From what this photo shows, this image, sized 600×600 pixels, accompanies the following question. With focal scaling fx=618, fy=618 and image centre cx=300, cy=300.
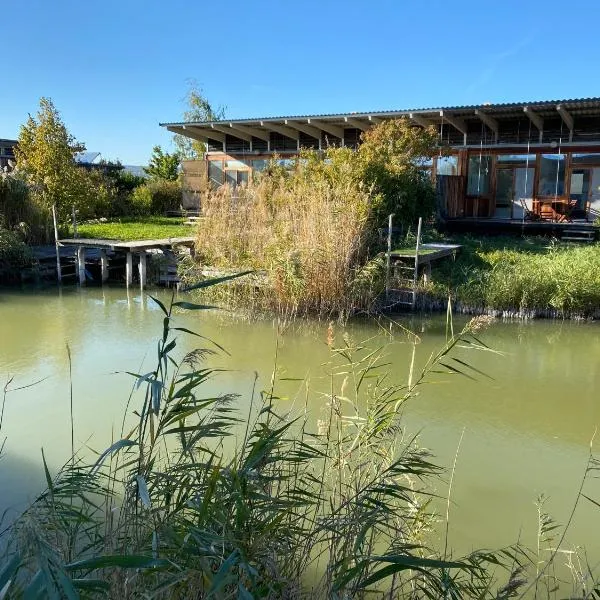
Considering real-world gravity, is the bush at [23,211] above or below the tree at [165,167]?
below

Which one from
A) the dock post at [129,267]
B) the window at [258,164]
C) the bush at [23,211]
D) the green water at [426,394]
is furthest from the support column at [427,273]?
the window at [258,164]

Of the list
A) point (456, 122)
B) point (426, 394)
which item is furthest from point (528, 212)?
point (426, 394)

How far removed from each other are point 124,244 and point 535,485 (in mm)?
9245

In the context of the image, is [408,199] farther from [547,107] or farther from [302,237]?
[547,107]

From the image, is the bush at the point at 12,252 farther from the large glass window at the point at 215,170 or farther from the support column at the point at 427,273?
the large glass window at the point at 215,170

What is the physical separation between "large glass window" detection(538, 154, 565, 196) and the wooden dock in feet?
29.7

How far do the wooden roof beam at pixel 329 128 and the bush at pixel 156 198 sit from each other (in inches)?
285

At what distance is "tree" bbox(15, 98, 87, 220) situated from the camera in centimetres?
1513

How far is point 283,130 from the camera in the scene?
702 inches

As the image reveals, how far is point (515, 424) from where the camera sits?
532 cm

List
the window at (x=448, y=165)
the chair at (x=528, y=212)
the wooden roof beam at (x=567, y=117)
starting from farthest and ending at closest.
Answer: the window at (x=448, y=165), the chair at (x=528, y=212), the wooden roof beam at (x=567, y=117)

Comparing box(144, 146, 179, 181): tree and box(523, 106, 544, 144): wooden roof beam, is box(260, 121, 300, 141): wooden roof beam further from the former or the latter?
box(144, 146, 179, 181): tree

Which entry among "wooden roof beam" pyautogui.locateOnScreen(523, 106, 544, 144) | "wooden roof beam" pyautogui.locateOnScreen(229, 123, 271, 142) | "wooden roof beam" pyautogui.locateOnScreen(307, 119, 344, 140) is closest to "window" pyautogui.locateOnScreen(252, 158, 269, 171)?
"wooden roof beam" pyautogui.locateOnScreen(229, 123, 271, 142)

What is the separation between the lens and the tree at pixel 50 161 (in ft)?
49.6
